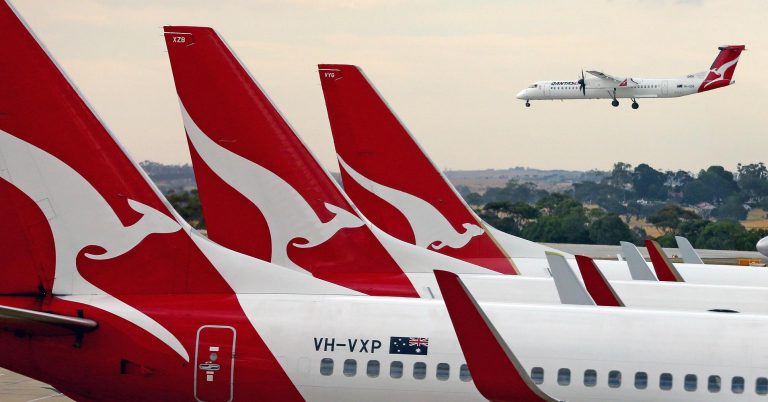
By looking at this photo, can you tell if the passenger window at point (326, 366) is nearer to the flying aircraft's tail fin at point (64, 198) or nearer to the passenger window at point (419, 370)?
the passenger window at point (419, 370)

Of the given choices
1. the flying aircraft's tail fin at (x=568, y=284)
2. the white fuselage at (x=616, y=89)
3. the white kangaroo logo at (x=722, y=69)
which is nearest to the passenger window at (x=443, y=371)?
the flying aircraft's tail fin at (x=568, y=284)

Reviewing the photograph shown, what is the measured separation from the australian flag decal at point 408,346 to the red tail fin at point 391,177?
13.5 metres

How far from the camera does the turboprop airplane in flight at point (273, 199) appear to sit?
74.5 feet

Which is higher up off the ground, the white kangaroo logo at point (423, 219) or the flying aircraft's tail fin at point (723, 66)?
the flying aircraft's tail fin at point (723, 66)

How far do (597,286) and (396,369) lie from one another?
3.97 metres

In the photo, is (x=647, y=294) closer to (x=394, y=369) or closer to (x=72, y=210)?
(x=394, y=369)

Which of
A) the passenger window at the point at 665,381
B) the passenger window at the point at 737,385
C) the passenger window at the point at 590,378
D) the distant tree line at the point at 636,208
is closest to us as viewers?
the passenger window at the point at 737,385

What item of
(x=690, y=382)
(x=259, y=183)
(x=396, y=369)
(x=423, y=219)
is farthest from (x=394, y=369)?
(x=423, y=219)

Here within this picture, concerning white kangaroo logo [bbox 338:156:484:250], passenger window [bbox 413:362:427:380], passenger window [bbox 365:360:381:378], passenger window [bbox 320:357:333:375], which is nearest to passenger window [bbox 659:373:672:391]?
passenger window [bbox 413:362:427:380]

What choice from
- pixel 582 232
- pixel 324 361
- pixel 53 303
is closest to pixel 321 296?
pixel 324 361

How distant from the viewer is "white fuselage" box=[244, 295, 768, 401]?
52.3 feet

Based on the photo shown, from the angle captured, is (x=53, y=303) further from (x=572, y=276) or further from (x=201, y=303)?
(x=572, y=276)

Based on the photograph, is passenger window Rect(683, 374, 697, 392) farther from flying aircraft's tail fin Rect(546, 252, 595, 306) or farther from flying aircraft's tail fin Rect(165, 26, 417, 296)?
flying aircraft's tail fin Rect(165, 26, 417, 296)

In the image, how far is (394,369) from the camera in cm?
1634
